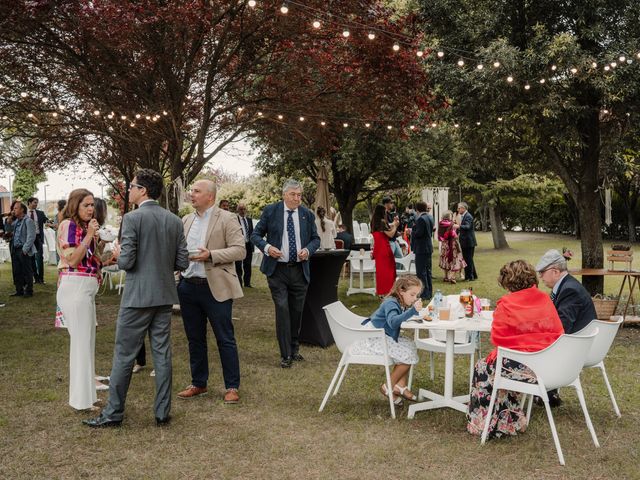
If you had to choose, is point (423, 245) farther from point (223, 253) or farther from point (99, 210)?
point (99, 210)

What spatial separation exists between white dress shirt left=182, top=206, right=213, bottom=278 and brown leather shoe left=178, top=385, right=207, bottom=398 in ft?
3.27

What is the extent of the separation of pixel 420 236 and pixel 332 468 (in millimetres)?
8027

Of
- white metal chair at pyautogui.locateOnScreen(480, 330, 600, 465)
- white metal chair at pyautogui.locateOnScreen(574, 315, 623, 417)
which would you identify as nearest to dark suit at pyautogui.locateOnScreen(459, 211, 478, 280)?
white metal chair at pyautogui.locateOnScreen(574, 315, 623, 417)

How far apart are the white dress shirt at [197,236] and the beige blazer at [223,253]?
4 cm

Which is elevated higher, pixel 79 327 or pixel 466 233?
pixel 466 233

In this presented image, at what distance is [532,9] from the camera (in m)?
10.4

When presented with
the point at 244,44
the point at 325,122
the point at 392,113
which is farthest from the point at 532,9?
the point at 244,44

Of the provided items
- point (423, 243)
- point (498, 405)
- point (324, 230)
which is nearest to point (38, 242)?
point (324, 230)

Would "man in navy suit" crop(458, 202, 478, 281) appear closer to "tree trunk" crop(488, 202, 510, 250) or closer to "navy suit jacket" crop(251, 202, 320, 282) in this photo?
"navy suit jacket" crop(251, 202, 320, 282)

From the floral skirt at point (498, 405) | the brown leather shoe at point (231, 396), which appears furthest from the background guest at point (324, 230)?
the floral skirt at point (498, 405)

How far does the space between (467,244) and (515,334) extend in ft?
34.7

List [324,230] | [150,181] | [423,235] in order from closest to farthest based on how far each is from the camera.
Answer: [150,181]
[423,235]
[324,230]

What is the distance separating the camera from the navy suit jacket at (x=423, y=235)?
1168cm

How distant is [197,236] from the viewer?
17.8 ft
